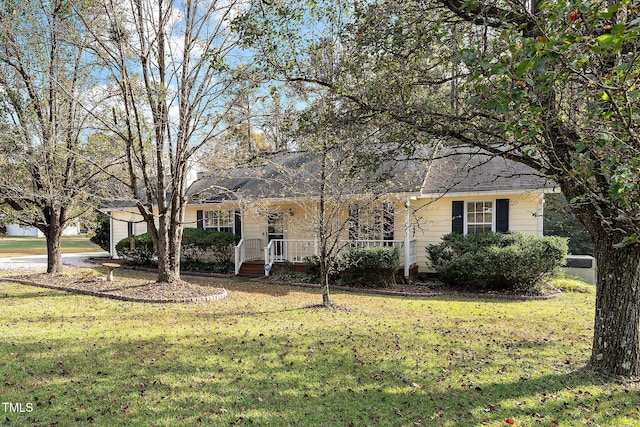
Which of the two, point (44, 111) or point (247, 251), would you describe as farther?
point (247, 251)

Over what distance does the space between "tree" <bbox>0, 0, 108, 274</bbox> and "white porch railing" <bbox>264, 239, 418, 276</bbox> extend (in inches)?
245

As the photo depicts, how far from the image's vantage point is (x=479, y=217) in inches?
496

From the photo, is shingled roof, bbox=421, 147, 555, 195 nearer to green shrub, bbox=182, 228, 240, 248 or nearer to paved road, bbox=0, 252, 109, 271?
green shrub, bbox=182, 228, 240, 248

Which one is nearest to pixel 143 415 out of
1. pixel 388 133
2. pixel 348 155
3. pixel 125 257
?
pixel 388 133

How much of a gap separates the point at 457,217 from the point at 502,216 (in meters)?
1.34

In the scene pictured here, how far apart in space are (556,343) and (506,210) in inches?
261

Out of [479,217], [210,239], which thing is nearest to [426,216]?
[479,217]

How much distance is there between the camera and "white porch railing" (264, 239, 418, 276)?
41.3 ft

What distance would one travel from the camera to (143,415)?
3637mm

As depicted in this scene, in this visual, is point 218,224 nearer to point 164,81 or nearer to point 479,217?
point 164,81

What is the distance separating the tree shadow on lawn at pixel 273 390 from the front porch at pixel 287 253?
712 centimetres

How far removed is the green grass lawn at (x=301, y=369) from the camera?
12.3 feet

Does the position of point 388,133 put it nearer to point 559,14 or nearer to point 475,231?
point 559,14

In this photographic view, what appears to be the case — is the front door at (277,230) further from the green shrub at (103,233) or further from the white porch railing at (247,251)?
the green shrub at (103,233)
